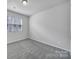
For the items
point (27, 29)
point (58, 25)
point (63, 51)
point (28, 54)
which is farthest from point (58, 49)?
point (27, 29)

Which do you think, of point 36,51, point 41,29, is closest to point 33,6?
point 41,29

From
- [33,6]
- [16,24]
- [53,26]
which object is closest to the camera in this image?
[16,24]

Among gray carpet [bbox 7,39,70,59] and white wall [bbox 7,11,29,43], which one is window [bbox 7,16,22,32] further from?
gray carpet [bbox 7,39,70,59]

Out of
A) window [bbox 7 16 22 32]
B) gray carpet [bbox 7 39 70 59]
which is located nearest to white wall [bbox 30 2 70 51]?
gray carpet [bbox 7 39 70 59]

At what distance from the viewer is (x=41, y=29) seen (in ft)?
4.44

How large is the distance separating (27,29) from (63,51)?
828mm

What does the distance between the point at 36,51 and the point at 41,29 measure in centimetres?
43

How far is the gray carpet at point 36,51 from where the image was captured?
1170 mm

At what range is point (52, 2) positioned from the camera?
4.57 feet

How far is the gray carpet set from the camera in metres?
1.17

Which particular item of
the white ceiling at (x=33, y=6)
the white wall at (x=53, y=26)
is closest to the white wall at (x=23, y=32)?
the white ceiling at (x=33, y=6)

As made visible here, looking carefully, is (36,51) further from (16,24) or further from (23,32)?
(16,24)

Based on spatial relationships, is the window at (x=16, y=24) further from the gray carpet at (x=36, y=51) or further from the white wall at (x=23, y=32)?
the gray carpet at (x=36, y=51)
